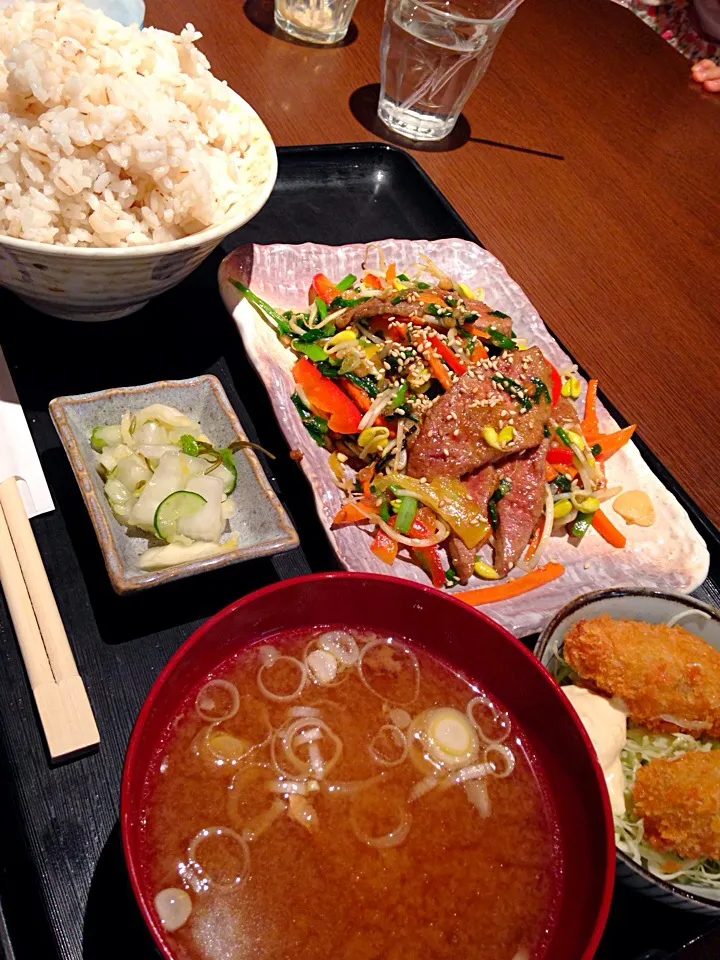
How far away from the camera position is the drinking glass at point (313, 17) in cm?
335

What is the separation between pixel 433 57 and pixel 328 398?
70.8 inches

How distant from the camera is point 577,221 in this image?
319cm

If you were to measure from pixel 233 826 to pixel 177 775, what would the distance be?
0.41 feet

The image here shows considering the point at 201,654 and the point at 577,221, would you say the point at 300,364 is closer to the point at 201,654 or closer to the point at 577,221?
the point at 201,654

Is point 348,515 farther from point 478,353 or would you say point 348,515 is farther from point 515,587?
point 478,353

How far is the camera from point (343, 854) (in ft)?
3.84

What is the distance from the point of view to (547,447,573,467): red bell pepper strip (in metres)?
2.24

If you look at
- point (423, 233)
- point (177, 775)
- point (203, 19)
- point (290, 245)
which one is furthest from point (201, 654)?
point (203, 19)

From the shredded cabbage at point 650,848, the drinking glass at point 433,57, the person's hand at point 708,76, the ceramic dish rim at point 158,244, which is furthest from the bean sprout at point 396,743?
the person's hand at point 708,76

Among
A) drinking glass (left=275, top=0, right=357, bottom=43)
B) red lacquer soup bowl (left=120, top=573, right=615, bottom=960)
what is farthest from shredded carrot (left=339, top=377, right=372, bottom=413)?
drinking glass (left=275, top=0, right=357, bottom=43)

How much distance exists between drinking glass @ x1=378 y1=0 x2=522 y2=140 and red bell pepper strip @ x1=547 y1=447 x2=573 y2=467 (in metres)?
1.75

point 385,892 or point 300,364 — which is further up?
point 385,892

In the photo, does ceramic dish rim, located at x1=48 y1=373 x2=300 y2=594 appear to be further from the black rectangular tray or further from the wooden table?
the wooden table

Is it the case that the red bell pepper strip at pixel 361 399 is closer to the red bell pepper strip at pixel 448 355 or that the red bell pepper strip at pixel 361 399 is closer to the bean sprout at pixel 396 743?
the red bell pepper strip at pixel 448 355
